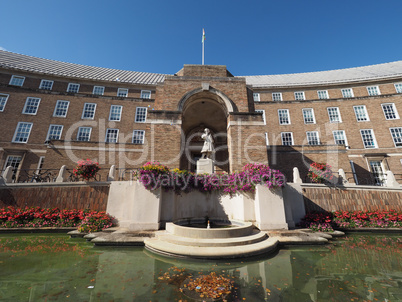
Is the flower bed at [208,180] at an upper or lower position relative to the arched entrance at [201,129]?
lower

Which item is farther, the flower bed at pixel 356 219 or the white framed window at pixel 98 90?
the white framed window at pixel 98 90

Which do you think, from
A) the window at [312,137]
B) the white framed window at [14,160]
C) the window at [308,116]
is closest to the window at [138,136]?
the white framed window at [14,160]

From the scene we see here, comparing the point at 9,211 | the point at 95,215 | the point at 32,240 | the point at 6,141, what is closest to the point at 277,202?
the point at 95,215

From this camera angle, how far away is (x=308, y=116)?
26.4 meters

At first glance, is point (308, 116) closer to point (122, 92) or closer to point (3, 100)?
point (122, 92)

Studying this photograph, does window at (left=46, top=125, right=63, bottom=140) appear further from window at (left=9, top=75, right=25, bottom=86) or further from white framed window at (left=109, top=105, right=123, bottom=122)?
window at (left=9, top=75, right=25, bottom=86)

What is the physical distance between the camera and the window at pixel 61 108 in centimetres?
2373

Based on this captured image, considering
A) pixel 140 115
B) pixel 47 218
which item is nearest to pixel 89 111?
pixel 140 115

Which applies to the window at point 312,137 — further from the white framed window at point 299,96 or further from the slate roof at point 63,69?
the slate roof at point 63,69

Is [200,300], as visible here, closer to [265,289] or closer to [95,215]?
[265,289]

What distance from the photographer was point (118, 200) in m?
9.41

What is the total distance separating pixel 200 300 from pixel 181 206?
6134 mm

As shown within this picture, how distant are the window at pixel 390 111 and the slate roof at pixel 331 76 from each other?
522cm

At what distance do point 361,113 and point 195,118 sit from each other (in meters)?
24.5
